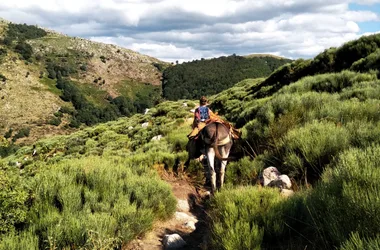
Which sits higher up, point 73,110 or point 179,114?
point 179,114

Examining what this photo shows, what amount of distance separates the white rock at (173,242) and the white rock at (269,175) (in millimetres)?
2183

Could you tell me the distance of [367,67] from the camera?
43.3ft

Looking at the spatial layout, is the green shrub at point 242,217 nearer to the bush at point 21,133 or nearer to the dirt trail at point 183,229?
the dirt trail at point 183,229

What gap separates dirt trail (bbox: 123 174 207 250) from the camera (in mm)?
5215

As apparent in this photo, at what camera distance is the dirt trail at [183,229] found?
521cm

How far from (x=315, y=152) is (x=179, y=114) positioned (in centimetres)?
2041

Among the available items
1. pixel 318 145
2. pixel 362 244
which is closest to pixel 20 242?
pixel 362 244

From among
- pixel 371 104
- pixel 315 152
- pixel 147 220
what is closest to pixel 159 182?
pixel 147 220

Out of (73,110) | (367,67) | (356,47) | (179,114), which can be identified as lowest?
(73,110)

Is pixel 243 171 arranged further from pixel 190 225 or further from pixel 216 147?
pixel 190 225

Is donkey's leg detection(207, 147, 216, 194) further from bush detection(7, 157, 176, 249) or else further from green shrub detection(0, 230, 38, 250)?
green shrub detection(0, 230, 38, 250)

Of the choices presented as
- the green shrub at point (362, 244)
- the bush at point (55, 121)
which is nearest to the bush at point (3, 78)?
the bush at point (55, 121)

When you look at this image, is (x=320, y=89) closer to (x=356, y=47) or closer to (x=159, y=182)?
(x=356, y=47)

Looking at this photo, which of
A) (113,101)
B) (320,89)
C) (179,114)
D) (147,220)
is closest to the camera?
(147,220)
